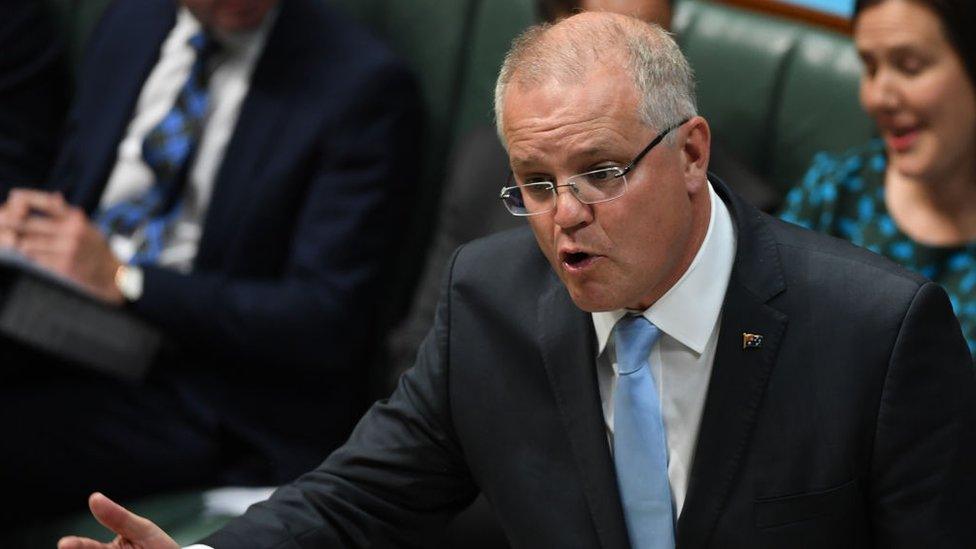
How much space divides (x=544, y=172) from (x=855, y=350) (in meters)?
0.32

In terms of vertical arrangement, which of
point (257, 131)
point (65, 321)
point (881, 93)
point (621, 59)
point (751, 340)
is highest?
point (621, 59)

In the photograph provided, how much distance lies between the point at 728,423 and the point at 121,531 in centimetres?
56

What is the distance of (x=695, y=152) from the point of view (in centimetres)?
138

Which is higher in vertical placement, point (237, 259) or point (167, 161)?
point (167, 161)

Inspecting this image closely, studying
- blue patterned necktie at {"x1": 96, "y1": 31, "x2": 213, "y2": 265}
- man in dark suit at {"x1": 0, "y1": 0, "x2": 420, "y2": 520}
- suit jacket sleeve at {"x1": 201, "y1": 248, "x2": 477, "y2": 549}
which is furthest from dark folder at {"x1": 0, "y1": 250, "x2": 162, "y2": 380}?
suit jacket sleeve at {"x1": 201, "y1": 248, "x2": 477, "y2": 549}

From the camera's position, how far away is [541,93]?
133cm

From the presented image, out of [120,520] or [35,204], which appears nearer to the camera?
[120,520]

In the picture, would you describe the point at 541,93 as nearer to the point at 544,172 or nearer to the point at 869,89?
the point at 544,172

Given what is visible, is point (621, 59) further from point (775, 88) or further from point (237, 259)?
point (237, 259)

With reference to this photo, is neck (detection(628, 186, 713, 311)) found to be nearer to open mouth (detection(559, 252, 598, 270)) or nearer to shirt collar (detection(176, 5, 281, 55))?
open mouth (detection(559, 252, 598, 270))

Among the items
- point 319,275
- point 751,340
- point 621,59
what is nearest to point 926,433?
point 751,340

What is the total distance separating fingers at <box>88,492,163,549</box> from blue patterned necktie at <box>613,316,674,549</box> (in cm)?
44

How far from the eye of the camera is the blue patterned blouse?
78.5 inches

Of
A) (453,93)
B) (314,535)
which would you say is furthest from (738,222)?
(453,93)
